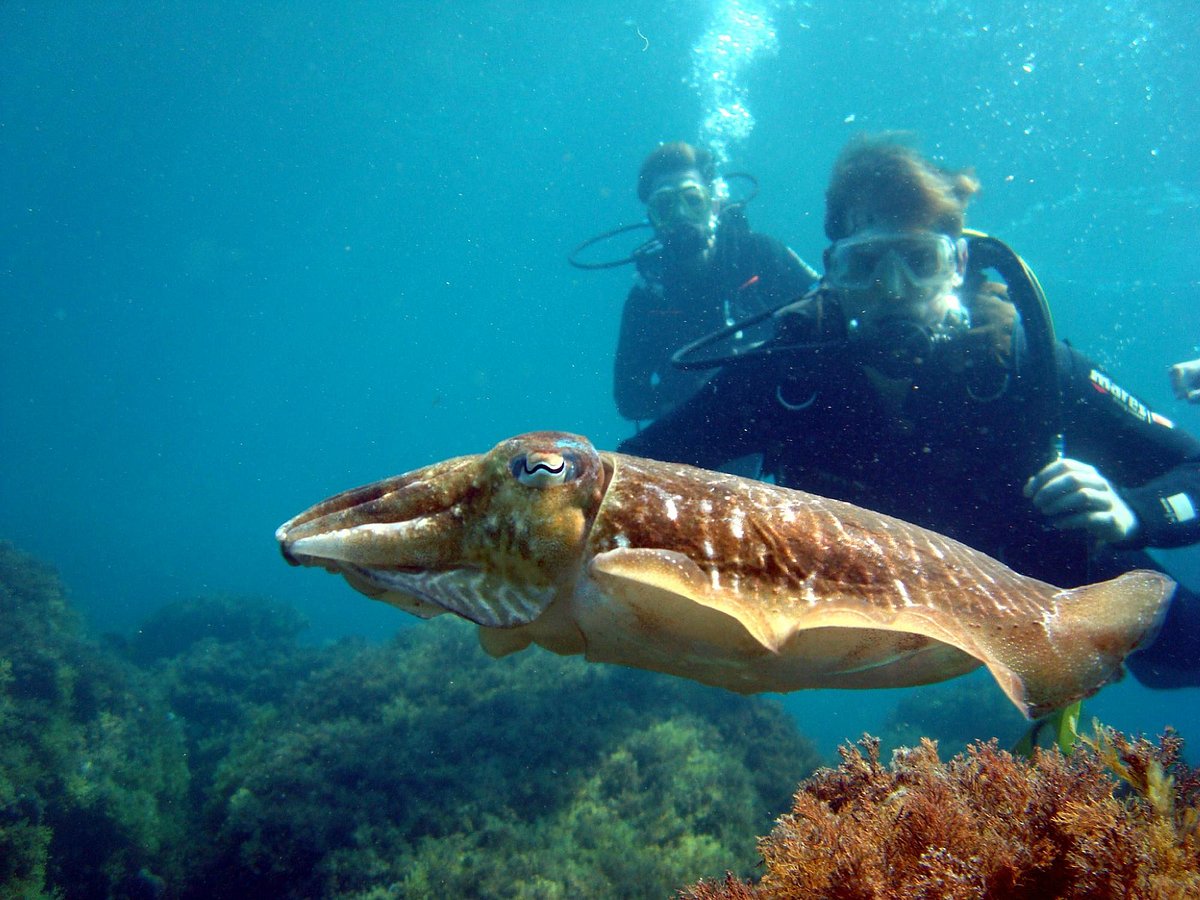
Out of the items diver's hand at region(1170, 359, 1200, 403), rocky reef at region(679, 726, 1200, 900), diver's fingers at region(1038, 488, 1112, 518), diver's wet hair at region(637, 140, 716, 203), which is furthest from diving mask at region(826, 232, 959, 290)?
diver's wet hair at region(637, 140, 716, 203)

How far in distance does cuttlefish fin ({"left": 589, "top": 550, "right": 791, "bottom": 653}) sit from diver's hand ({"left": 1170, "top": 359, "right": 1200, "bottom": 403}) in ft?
21.7

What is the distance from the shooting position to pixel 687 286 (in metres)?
12.2

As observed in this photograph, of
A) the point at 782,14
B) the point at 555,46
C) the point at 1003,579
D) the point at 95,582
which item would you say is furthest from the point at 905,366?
the point at 95,582

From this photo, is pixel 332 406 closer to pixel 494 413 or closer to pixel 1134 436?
pixel 494 413

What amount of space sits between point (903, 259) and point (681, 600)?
5164 millimetres

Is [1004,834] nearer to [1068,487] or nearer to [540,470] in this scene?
[540,470]

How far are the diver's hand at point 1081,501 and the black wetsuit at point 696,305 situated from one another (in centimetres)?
777

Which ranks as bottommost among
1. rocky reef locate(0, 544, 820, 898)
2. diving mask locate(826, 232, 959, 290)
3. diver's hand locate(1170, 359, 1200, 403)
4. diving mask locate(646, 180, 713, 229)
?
rocky reef locate(0, 544, 820, 898)

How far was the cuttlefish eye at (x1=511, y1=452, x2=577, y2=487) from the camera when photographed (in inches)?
75.0

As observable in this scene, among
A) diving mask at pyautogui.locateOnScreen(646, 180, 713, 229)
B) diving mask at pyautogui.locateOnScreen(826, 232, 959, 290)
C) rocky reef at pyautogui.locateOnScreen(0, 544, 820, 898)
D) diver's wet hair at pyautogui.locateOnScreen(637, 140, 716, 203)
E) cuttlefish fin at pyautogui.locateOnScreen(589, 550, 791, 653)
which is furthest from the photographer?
diver's wet hair at pyautogui.locateOnScreen(637, 140, 716, 203)

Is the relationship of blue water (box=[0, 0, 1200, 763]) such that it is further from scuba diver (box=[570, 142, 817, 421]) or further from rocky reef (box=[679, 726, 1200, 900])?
rocky reef (box=[679, 726, 1200, 900])

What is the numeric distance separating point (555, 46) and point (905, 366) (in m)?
43.3

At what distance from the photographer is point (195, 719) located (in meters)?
14.9

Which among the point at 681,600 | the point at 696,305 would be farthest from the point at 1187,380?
the point at 696,305
